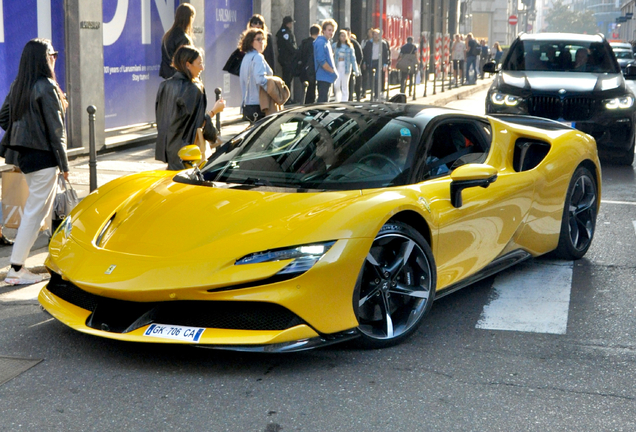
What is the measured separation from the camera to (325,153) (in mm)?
5074

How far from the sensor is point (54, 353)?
14.5 feet

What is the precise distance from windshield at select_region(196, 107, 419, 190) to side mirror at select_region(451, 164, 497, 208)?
28 cm

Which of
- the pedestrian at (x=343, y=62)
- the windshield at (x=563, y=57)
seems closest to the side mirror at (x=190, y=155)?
the windshield at (x=563, y=57)

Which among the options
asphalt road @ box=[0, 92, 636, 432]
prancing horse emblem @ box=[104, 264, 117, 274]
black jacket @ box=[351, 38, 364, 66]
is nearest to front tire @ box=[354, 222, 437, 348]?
asphalt road @ box=[0, 92, 636, 432]

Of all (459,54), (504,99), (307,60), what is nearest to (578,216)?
(504,99)

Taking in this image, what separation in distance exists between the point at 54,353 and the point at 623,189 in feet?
24.4

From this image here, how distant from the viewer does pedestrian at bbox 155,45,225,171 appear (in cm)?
701

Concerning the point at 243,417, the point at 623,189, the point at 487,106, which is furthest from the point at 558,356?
the point at 487,106

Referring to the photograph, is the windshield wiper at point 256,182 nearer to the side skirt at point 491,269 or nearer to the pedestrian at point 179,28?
the side skirt at point 491,269

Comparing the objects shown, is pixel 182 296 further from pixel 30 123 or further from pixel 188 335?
pixel 30 123

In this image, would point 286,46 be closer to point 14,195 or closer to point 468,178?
point 14,195

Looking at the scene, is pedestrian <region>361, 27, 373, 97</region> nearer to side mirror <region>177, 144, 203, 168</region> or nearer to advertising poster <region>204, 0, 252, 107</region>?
advertising poster <region>204, 0, 252, 107</region>

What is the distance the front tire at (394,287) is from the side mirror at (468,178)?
0.45 meters

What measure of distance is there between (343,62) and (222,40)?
2497mm
